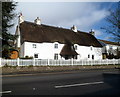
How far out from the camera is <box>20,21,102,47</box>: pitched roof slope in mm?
29994

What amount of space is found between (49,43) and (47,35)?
2.49 metres

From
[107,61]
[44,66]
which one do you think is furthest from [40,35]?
[107,61]

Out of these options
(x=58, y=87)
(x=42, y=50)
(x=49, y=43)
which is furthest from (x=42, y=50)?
(x=58, y=87)

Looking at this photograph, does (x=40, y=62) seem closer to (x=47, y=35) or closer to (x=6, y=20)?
(x=6, y=20)

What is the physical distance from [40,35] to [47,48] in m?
3.50

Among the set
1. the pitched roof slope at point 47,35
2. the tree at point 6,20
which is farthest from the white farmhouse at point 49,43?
the tree at point 6,20

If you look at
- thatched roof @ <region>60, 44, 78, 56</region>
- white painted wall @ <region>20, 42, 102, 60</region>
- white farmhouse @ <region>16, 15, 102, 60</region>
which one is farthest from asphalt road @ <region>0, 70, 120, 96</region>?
thatched roof @ <region>60, 44, 78, 56</region>

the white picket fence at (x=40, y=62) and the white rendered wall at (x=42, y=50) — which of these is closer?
the white picket fence at (x=40, y=62)

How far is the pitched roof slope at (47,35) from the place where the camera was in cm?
2999

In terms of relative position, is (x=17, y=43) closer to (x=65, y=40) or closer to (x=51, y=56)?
(x=51, y=56)

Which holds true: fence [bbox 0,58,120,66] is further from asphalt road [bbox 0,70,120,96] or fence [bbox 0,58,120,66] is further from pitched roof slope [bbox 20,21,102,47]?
pitched roof slope [bbox 20,21,102,47]

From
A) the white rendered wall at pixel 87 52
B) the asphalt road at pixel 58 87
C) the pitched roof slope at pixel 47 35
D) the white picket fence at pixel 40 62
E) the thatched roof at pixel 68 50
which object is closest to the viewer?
the asphalt road at pixel 58 87

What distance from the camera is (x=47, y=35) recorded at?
32438 millimetres

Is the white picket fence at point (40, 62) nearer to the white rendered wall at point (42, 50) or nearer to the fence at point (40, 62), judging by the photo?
the fence at point (40, 62)
